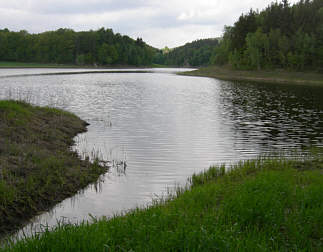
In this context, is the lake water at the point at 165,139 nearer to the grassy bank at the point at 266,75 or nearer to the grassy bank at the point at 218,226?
the grassy bank at the point at 218,226

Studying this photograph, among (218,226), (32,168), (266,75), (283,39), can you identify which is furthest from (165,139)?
(283,39)

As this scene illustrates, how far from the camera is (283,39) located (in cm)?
10100

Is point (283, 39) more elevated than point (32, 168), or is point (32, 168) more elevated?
point (283, 39)

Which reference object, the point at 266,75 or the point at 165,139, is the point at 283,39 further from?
the point at 165,139

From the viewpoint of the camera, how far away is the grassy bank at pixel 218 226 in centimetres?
598

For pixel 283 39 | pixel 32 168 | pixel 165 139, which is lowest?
pixel 165 139

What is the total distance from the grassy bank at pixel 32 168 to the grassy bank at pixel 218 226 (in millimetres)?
3115

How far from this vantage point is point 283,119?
1132 inches

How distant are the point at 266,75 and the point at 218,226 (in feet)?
311

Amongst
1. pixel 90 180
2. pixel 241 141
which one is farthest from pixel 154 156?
pixel 241 141

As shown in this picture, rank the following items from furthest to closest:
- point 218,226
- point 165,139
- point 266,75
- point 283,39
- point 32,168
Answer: point 283,39 → point 266,75 → point 165,139 → point 32,168 → point 218,226

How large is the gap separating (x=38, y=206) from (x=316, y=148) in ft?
46.6

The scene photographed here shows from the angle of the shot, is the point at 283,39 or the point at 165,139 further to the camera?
the point at 283,39

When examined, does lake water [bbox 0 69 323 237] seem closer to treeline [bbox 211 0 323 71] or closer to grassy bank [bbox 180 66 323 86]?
grassy bank [bbox 180 66 323 86]
